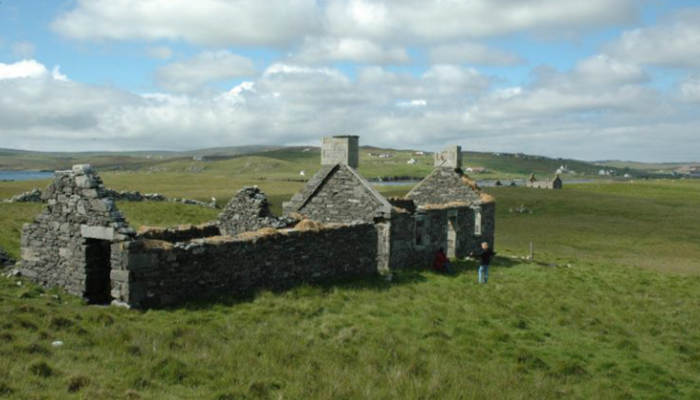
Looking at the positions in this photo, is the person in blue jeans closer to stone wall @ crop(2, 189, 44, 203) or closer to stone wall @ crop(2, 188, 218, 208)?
stone wall @ crop(2, 188, 218, 208)

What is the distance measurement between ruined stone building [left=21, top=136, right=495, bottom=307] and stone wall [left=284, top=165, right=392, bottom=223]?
0.04 meters

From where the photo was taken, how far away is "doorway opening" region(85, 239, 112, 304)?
14127 millimetres

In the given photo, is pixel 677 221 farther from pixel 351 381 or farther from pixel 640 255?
pixel 351 381

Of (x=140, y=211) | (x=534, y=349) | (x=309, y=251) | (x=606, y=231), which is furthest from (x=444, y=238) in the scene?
(x=606, y=231)

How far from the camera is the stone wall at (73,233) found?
13602 millimetres

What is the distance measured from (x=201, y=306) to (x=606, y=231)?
148 ft

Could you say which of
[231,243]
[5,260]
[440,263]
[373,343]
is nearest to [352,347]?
[373,343]

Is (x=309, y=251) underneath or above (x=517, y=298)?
above

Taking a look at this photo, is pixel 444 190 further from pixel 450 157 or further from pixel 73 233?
pixel 73 233

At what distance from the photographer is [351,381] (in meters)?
9.42

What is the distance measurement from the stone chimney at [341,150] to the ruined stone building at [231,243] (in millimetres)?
43

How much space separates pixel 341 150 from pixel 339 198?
6.60 ft

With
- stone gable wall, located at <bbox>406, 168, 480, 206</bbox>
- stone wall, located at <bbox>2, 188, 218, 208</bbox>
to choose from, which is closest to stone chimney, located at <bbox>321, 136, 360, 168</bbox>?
stone gable wall, located at <bbox>406, 168, 480, 206</bbox>

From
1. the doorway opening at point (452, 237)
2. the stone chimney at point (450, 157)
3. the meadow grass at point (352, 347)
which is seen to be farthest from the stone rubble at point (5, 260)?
the stone chimney at point (450, 157)
